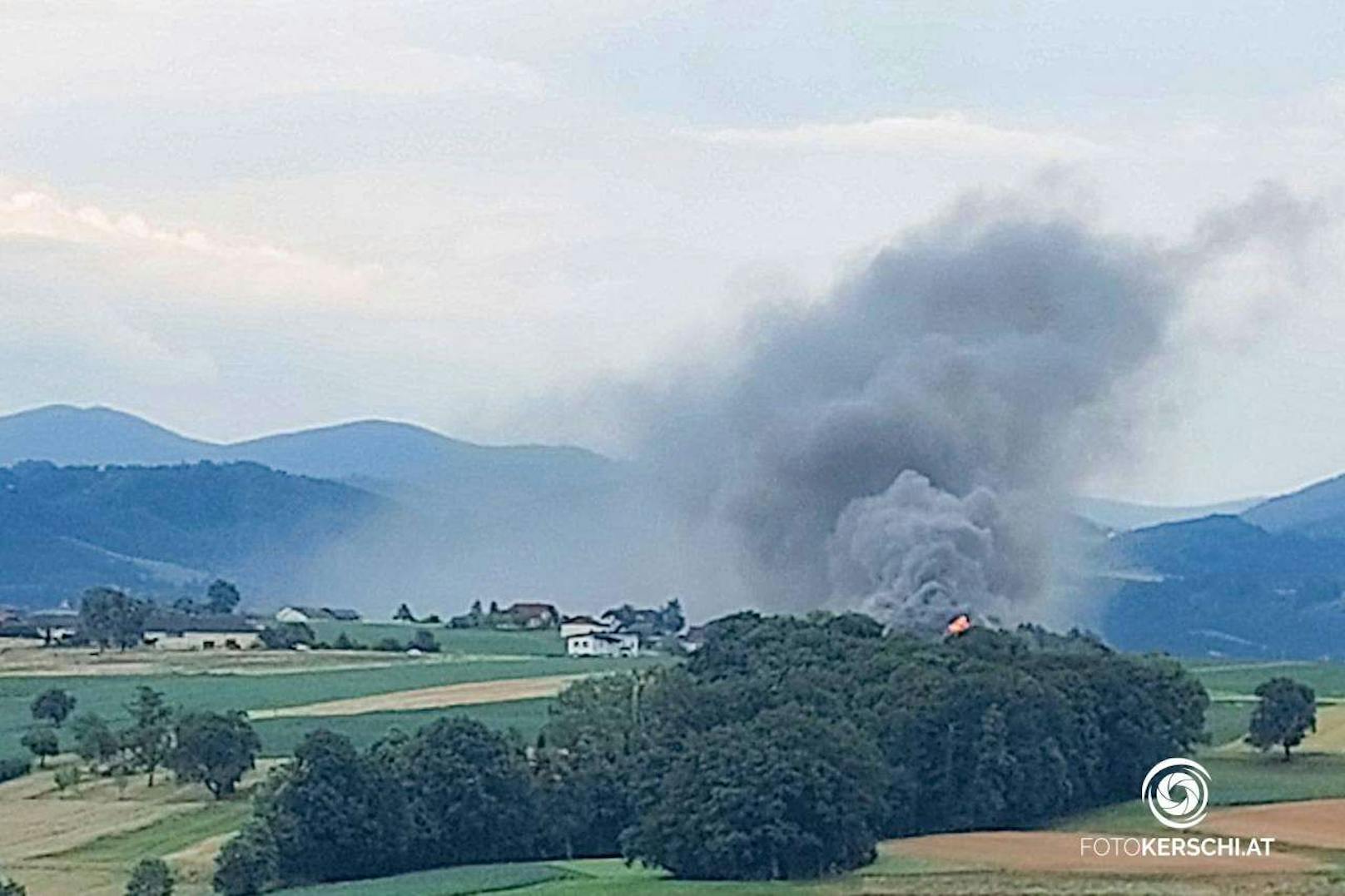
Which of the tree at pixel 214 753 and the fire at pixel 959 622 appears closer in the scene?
the tree at pixel 214 753

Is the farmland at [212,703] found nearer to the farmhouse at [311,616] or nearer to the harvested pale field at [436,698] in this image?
the harvested pale field at [436,698]

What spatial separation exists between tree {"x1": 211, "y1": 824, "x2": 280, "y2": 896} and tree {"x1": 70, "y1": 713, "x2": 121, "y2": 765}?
1666 cm

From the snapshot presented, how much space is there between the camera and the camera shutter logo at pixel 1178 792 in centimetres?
5544

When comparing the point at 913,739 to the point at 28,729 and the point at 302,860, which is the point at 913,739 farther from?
the point at 28,729

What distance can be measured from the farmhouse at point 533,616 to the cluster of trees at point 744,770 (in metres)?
66.6

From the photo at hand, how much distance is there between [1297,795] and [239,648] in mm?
60306

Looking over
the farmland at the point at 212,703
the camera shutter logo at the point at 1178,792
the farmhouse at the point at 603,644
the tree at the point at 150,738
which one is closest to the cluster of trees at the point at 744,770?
the camera shutter logo at the point at 1178,792

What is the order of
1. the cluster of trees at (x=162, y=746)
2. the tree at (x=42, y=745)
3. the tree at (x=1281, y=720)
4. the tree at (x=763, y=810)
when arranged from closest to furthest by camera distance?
the tree at (x=763, y=810), the cluster of trees at (x=162, y=746), the tree at (x=1281, y=720), the tree at (x=42, y=745)

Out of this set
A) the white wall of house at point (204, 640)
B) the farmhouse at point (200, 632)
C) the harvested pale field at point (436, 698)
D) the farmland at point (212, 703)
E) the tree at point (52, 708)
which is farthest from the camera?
the farmhouse at point (200, 632)

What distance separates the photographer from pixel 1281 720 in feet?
226

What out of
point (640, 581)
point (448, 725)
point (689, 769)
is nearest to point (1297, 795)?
point (689, 769)

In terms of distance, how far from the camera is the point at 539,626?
5266 inches

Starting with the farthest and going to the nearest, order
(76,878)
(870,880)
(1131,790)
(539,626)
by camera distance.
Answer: (539,626) < (1131,790) < (76,878) < (870,880)

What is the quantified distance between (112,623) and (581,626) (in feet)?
79.5
